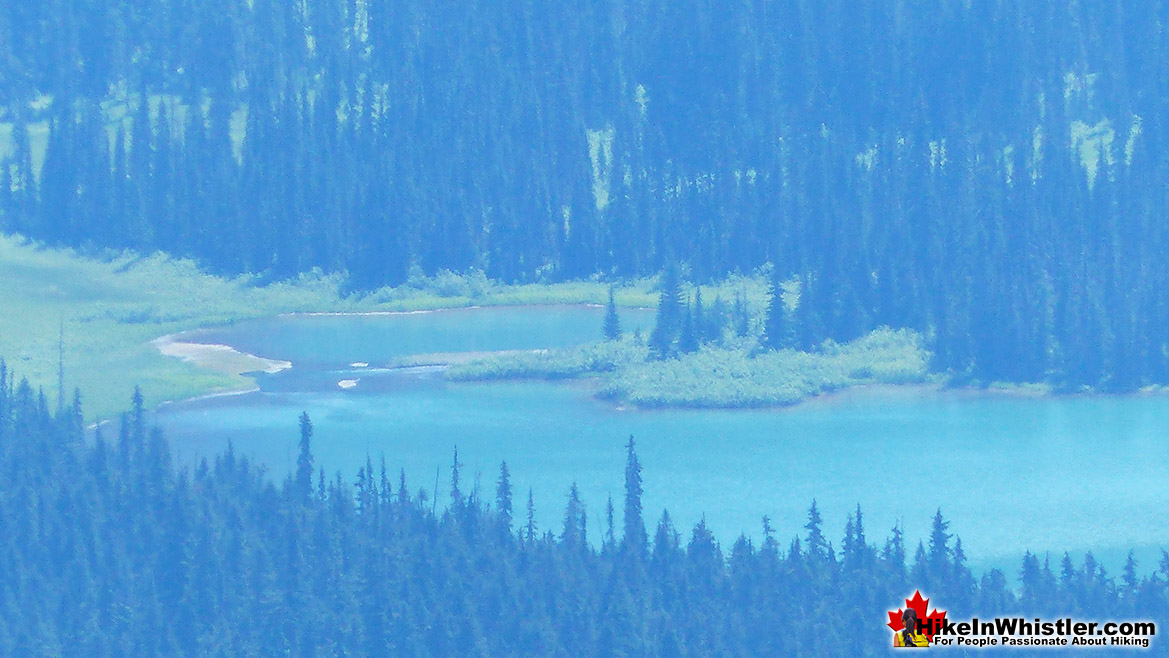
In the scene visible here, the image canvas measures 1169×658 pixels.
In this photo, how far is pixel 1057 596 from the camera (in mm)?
66688

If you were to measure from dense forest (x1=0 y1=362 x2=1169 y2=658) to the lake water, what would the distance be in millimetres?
3412

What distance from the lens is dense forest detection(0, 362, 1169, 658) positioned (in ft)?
218

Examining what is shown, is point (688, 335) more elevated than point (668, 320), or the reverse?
point (668, 320)

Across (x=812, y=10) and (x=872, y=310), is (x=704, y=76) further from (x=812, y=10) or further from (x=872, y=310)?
(x=872, y=310)

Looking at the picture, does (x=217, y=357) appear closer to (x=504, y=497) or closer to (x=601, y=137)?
(x=601, y=137)

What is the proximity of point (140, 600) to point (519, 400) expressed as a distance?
33211mm

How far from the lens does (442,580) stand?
229 feet

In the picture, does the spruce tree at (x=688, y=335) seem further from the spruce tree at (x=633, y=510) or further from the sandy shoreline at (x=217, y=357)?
the spruce tree at (x=633, y=510)

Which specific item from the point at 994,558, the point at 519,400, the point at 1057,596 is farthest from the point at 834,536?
the point at 519,400

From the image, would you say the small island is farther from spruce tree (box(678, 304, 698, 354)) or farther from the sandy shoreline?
the sandy shoreline

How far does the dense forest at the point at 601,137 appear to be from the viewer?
120 m

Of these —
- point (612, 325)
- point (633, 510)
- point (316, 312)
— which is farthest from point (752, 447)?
point (316, 312)

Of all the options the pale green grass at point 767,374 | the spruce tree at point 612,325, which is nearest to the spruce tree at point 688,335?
the pale green grass at point 767,374

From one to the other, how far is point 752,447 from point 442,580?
24.2 m
